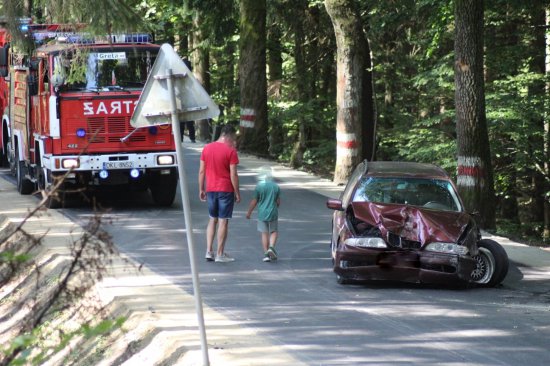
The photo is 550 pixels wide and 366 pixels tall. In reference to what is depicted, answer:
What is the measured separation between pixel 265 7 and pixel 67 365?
74.5 ft

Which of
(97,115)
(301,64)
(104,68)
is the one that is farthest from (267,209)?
(301,64)

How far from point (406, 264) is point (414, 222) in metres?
0.54

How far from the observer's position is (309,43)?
3450cm

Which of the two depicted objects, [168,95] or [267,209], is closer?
[168,95]

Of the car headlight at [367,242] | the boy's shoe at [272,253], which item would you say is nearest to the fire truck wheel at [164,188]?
the boy's shoe at [272,253]

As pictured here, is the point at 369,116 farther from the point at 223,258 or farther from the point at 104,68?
the point at 223,258

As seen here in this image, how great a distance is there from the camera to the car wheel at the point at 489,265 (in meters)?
12.8

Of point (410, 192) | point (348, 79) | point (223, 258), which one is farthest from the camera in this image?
point (348, 79)

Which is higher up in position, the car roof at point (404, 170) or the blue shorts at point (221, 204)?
the car roof at point (404, 170)

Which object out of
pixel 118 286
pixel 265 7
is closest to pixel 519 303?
pixel 118 286

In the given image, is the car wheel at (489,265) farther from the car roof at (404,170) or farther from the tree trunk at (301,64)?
the tree trunk at (301,64)

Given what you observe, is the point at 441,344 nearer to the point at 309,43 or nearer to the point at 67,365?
the point at 67,365

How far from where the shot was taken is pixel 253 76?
3094 cm

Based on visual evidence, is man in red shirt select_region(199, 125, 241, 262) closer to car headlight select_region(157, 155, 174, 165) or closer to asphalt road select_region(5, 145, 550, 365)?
asphalt road select_region(5, 145, 550, 365)
